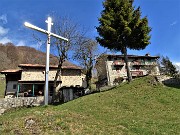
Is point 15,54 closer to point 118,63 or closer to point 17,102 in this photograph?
point 118,63

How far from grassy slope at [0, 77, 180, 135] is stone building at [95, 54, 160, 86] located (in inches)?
1265

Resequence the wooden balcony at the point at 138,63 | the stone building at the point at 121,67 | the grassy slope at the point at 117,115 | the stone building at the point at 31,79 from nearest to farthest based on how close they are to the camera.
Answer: the grassy slope at the point at 117,115, the stone building at the point at 31,79, the stone building at the point at 121,67, the wooden balcony at the point at 138,63

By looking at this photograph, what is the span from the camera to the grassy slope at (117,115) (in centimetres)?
1162

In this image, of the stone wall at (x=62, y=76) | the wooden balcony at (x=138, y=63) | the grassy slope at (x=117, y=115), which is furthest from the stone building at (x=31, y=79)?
the wooden balcony at (x=138, y=63)

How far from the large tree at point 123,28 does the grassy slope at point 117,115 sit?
5720mm

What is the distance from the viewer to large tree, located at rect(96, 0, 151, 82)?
30.4 metres

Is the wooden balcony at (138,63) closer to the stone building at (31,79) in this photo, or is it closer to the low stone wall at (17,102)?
the stone building at (31,79)

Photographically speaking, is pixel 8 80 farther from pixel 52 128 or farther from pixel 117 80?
pixel 52 128

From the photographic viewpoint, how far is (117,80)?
57.9 meters

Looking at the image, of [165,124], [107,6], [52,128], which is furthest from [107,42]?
[52,128]

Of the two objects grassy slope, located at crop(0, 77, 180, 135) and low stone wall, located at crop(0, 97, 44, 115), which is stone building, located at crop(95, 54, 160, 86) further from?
grassy slope, located at crop(0, 77, 180, 135)

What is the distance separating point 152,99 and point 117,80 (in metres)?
35.4

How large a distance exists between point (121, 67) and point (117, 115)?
1856 inches

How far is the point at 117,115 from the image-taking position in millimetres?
16938
